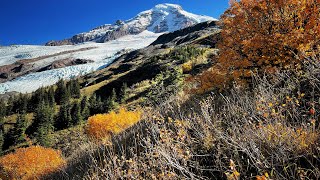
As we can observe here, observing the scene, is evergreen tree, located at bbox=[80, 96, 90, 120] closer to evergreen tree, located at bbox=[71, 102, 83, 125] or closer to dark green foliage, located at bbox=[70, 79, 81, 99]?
evergreen tree, located at bbox=[71, 102, 83, 125]

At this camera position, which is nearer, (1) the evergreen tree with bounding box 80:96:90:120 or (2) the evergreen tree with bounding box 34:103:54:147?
(2) the evergreen tree with bounding box 34:103:54:147

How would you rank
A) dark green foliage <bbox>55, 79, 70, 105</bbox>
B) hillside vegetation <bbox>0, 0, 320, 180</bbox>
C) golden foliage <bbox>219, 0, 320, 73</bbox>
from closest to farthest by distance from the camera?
hillside vegetation <bbox>0, 0, 320, 180</bbox>
golden foliage <bbox>219, 0, 320, 73</bbox>
dark green foliage <bbox>55, 79, 70, 105</bbox>

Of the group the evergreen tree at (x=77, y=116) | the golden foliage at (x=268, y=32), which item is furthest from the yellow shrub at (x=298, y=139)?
the evergreen tree at (x=77, y=116)

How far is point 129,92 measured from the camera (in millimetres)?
112438

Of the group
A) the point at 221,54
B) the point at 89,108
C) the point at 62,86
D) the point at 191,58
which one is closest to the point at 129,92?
the point at 89,108

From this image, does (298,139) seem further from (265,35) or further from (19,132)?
(19,132)

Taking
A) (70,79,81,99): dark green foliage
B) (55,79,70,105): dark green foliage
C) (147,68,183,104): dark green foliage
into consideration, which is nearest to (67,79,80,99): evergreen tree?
(70,79,81,99): dark green foliage

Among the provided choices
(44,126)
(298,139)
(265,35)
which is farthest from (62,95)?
(298,139)

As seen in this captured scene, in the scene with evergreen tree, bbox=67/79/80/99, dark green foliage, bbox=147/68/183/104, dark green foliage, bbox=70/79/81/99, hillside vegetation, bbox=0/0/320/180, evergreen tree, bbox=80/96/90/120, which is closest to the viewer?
hillside vegetation, bbox=0/0/320/180

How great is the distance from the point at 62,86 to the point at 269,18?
140359 millimetres

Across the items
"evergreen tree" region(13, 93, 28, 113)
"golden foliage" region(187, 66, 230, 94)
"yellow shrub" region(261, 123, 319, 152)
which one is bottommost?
"evergreen tree" region(13, 93, 28, 113)

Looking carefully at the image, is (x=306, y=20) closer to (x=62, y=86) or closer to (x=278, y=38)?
(x=278, y=38)

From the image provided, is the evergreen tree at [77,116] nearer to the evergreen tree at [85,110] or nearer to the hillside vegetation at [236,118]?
the evergreen tree at [85,110]

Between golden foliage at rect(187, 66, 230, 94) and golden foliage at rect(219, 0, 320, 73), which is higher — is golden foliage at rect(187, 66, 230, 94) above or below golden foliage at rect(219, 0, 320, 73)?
below
